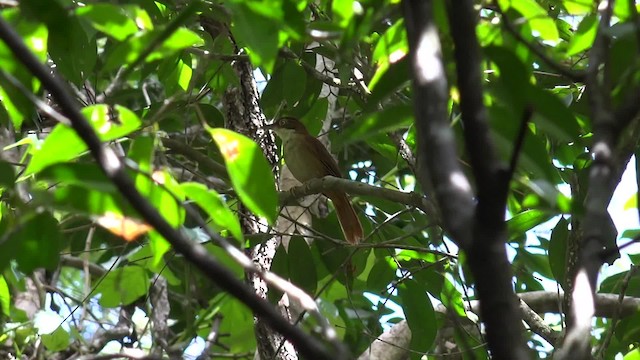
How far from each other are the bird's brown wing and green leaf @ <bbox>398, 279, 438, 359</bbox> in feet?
7.38

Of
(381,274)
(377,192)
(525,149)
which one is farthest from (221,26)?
(525,149)

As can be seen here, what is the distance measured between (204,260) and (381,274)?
2.07 m

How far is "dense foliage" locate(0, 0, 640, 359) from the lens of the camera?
55.8 inches

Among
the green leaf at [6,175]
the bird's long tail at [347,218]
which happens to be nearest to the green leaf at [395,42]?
the green leaf at [6,175]

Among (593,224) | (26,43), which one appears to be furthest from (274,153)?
(593,224)

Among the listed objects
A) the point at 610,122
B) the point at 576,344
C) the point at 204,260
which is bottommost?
the point at 204,260

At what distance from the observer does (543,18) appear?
5.87ft

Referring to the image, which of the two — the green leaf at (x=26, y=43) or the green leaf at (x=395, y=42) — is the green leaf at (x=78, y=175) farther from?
the green leaf at (x=395, y=42)

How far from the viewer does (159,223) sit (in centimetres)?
119

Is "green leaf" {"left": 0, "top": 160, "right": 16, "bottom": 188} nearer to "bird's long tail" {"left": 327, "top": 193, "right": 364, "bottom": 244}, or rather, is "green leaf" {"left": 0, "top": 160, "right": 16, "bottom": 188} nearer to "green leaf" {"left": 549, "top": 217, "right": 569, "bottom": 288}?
"green leaf" {"left": 549, "top": 217, "right": 569, "bottom": 288}

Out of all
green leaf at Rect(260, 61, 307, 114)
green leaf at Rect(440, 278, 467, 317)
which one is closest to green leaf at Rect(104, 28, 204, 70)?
green leaf at Rect(260, 61, 307, 114)

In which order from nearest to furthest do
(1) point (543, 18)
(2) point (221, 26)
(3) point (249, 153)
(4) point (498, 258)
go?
1. (4) point (498, 258)
2. (3) point (249, 153)
3. (1) point (543, 18)
4. (2) point (221, 26)

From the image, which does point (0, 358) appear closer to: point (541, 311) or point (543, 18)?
point (541, 311)

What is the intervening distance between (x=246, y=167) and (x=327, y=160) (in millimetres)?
3590
